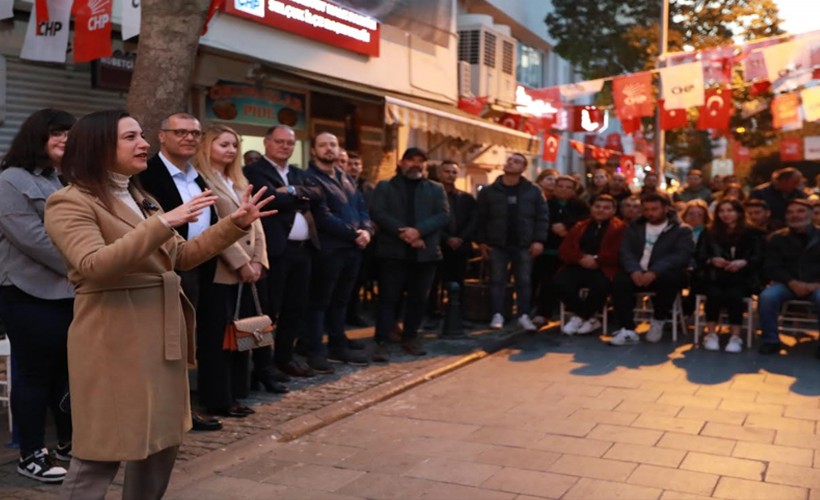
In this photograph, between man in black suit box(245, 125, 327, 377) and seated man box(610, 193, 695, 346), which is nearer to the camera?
man in black suit box(245, 125, 327, 377)

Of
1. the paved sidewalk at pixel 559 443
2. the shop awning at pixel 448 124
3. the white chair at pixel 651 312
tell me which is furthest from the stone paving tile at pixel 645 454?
the shop awning at pixel 448 124

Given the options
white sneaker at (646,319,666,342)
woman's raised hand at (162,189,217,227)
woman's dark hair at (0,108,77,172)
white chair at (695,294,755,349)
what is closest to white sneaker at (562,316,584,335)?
white sneaker at (646,319,666,342)

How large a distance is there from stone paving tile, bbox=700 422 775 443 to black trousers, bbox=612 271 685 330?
3523mm

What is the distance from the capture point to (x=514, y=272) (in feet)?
34.3

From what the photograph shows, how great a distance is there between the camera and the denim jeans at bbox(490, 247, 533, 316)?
10.3m

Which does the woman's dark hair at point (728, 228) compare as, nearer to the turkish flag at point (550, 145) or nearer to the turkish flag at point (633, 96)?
the turkish flag at point (633, 96)

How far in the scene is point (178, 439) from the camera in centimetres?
350

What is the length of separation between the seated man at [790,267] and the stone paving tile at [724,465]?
398cm

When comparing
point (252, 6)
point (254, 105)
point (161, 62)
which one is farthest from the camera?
point (254, 105)

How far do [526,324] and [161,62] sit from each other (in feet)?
18.4

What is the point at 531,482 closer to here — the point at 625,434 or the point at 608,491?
the point at 608,491

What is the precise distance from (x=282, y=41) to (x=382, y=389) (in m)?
7.61

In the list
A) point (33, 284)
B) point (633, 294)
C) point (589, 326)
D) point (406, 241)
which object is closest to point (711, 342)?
point (633, 294)

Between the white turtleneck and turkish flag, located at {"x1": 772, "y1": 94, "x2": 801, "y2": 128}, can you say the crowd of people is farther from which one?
turkish flag, located at {"x1": 772, "y1": 94, "x2": 801, "y2": 128}
